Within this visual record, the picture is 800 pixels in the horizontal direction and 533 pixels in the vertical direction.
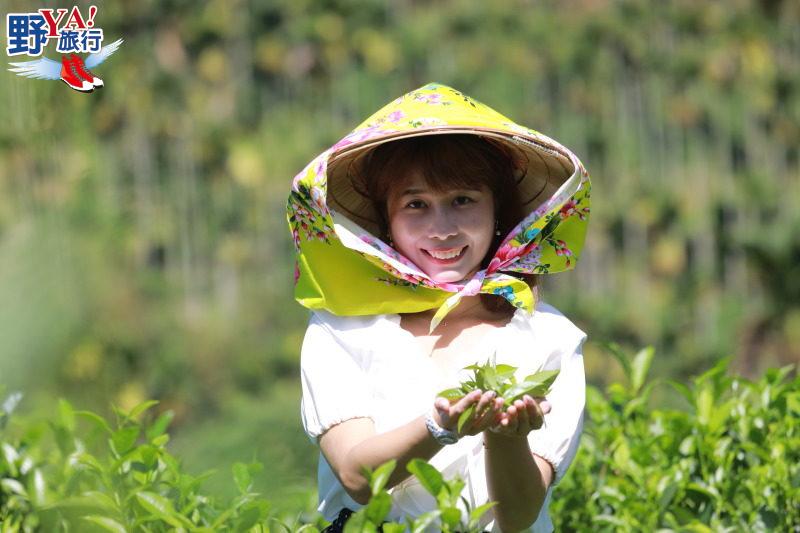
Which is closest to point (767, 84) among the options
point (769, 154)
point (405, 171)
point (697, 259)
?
point (769, 154)

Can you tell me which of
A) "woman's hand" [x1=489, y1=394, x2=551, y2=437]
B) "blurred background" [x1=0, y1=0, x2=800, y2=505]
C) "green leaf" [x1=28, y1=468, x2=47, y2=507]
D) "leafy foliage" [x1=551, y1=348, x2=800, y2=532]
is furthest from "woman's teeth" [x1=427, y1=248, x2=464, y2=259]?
"blurred background" [x1=0, y1=0, x2=800, y2=505]

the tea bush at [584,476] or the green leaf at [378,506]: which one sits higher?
the green leaf at [378,506]

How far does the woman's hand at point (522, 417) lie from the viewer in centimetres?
177

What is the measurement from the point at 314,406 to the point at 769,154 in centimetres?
402

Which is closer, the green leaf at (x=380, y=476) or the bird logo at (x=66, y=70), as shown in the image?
the green leaf at (x=380, y=476)

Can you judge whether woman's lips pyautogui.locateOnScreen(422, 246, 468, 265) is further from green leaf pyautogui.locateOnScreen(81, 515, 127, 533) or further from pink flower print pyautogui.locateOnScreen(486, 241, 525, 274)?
green leaf pyautogui.locateOnScreen(81, 515, 127, 533)

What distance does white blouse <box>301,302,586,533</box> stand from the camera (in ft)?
6.80

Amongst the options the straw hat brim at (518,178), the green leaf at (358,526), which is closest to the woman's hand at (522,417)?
the green leaf at (358,526)

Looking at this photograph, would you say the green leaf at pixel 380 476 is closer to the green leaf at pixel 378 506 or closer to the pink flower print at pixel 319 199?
the green leaf at pixel 378 506

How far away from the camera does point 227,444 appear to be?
12.0ft

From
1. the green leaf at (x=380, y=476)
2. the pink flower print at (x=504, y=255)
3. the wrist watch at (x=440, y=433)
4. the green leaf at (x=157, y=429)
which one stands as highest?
the pink flower print at (x=504, y=255)

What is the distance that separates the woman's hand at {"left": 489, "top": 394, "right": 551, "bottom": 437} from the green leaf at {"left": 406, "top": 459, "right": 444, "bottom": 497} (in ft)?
0.33

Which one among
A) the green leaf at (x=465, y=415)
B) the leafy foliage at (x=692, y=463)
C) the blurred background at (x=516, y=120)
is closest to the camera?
the green leaf at (x=465, y=415)

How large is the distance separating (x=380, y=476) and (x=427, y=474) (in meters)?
0.06
